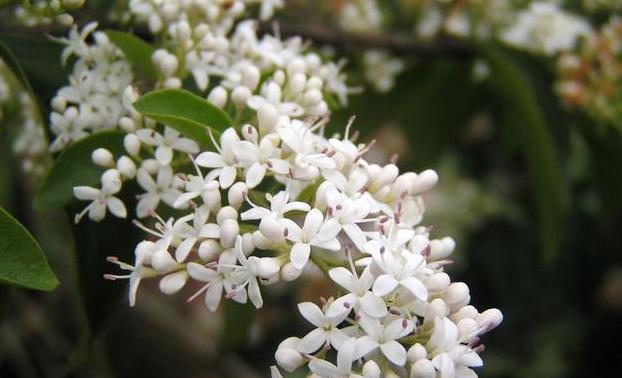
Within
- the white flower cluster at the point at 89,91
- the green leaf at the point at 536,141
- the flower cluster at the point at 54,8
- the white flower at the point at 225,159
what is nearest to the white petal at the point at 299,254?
the white flower at the point at 225,159

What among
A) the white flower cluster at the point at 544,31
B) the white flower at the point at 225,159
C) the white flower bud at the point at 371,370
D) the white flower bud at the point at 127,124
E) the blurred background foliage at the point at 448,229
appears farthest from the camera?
the white flower cluster at the point at 544,31

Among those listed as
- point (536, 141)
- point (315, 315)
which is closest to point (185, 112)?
point (315, 315)

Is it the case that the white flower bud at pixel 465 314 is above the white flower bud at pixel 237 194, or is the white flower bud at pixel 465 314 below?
above

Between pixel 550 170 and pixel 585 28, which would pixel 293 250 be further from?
pixel 585 28

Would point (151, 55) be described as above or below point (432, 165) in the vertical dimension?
below

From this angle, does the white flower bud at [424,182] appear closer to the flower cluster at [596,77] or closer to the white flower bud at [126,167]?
the white flower bud at [126,167]

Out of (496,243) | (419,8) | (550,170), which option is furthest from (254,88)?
(496,243)

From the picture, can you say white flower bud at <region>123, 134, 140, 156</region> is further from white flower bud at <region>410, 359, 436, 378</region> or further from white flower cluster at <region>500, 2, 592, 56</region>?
white flower cluster at <region>500, 2, 592, 56</region>
